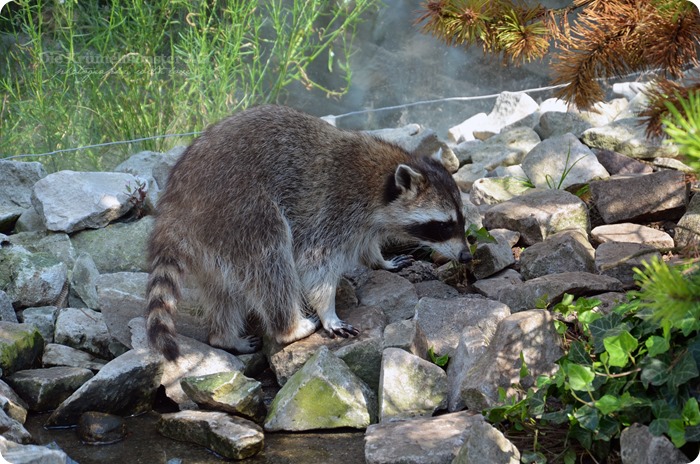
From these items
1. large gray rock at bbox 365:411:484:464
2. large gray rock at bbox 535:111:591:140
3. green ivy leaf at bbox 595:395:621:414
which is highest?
green ivy leaf at bbox 595:395:621:414

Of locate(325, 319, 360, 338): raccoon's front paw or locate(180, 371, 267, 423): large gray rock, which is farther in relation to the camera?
locate(325, 319, 360, 338): raccoon's front paw

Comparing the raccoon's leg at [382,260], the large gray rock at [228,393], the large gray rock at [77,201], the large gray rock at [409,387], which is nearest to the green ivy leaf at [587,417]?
the large gray rock at [409,387]

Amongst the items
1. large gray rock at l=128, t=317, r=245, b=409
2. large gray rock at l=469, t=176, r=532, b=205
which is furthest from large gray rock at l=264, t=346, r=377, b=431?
large gray rock at l=469, t=176, r=532, b=205

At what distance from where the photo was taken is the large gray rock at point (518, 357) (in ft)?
11.5

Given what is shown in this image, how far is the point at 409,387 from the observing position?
3861mm

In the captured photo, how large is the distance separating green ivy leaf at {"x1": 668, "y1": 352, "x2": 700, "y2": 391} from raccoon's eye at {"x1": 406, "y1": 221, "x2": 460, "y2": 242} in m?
2.24

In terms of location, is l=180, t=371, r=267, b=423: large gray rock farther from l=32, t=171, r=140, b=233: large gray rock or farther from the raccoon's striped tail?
l=32, t=171, r=140, b=233: large gray rock

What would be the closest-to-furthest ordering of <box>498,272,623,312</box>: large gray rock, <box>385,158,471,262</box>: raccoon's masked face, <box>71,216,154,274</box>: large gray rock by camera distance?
1. <box>498,272,623,312</box>: large gray rock
2. <box>385,158,471,262</box>: raccoon's masked face
3. <box>71,216,154,274</box>: large gray rock

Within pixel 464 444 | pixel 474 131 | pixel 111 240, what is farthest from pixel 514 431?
pixel 474 131

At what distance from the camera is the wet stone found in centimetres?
389

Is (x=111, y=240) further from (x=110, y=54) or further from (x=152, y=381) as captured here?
(x=110, y=54)

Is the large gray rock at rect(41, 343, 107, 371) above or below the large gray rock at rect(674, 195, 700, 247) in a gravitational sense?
below

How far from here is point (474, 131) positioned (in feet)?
28.0

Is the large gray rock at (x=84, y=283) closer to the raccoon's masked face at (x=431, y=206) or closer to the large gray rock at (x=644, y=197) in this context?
the raccoon's masked face at (x=431, y=206)
